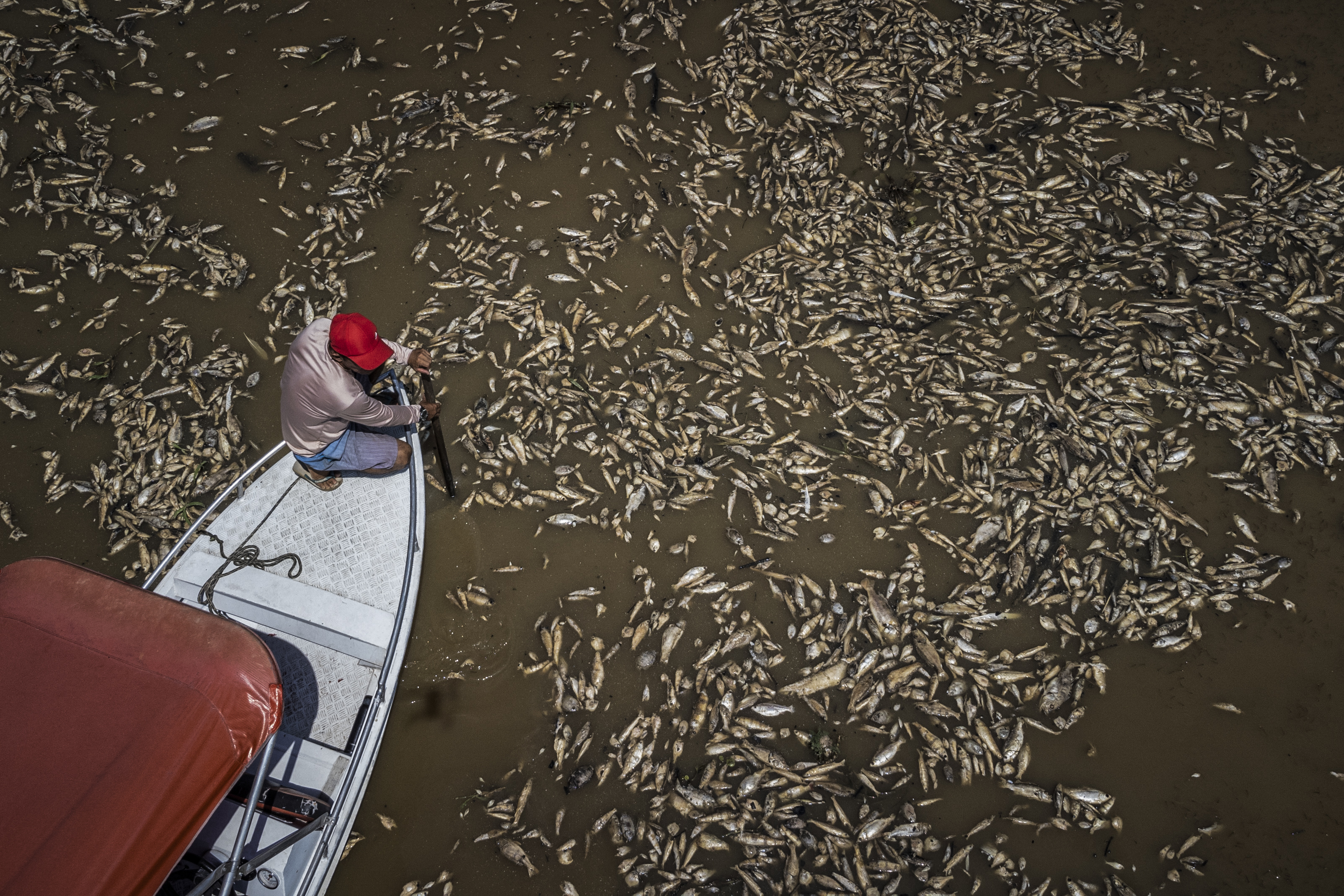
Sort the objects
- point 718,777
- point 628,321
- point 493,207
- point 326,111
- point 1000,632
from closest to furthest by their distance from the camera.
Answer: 1. point 718,777
2. point 1000,632
3. point 628,321
4. point 493,207
5. point 326,111

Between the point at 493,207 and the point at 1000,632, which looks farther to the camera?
the point at 493,207

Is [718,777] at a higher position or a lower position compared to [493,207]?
lower

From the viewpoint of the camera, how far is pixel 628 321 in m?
6.07

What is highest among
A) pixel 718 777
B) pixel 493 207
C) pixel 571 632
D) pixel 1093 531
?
pixel 493 207

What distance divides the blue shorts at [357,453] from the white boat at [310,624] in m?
0.17

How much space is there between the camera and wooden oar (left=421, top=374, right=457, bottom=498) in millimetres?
4859

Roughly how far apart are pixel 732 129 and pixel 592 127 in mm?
1396

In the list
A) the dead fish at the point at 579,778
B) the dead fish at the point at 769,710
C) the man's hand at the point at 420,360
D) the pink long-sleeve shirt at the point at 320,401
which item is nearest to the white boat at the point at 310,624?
the pink long-sleeve shirt at the point at 320,401

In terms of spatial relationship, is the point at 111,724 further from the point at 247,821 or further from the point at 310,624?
the point at 310,624

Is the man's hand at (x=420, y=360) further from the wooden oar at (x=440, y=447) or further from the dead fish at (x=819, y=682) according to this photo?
the dead fish at (x=819, y=682)

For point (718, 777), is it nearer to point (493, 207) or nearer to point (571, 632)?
point (571, 632)

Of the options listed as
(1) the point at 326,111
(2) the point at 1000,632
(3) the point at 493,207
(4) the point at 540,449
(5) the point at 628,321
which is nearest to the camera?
(2) the point at 1000,632

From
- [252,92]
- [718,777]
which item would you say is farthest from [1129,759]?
[252,92]

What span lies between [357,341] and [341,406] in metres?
0.52
